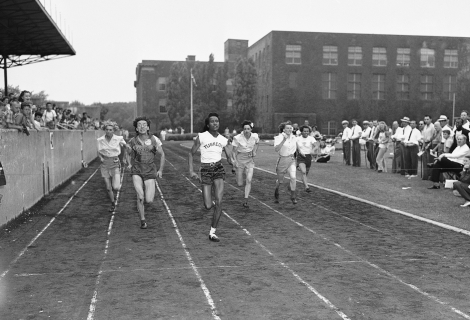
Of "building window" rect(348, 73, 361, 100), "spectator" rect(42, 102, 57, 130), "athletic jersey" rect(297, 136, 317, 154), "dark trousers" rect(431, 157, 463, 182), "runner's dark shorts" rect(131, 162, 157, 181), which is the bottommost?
"dark trousers" rect(431, 157, 463, 182)

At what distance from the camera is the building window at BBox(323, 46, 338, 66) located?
214 ft

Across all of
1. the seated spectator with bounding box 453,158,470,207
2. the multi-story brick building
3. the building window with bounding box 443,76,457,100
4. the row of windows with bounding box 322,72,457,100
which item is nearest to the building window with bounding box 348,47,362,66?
the multi-story brick building

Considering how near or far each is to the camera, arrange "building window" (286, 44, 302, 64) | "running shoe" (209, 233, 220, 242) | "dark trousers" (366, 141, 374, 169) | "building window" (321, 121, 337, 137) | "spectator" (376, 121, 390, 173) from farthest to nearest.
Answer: "building window" (286, 44, 302, 64)
"building window" (321, 121, 337, 137)
"dark trousers" (366, 141, 374, 169)
"spectator" (376, 121, 390, 173)
"running shoe" (209, 233, 220, 242)

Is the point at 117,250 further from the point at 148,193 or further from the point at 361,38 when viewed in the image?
the point at 361,38

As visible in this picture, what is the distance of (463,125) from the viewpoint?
51.8ft

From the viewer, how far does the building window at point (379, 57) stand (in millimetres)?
65812

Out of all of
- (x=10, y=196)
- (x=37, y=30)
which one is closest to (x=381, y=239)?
(x=10, y=196)

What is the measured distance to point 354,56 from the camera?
65.4 metres

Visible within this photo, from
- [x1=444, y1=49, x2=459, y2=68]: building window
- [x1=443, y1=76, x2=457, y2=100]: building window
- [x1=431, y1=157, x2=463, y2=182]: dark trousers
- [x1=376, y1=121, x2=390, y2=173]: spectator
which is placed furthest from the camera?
[x1=443, y1=76, x2=457, y2=100]: building window

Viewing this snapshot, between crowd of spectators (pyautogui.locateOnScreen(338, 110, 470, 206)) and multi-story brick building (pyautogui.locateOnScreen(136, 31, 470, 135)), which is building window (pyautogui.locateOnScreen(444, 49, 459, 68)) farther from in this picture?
crowd of spectators (pyautogui.locateOnScreen(338, 110, 470, 206))

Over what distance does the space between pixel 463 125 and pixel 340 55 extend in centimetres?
5108

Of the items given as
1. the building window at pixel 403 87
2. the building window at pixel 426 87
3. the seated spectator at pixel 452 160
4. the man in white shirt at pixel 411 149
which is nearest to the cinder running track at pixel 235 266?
the seated spectator at pixel 452 160

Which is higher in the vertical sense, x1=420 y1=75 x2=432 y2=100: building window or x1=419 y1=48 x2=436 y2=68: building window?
x1=419 y1=48 x2=436 y2=68: building window

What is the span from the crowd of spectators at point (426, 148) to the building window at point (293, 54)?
1553 inches
